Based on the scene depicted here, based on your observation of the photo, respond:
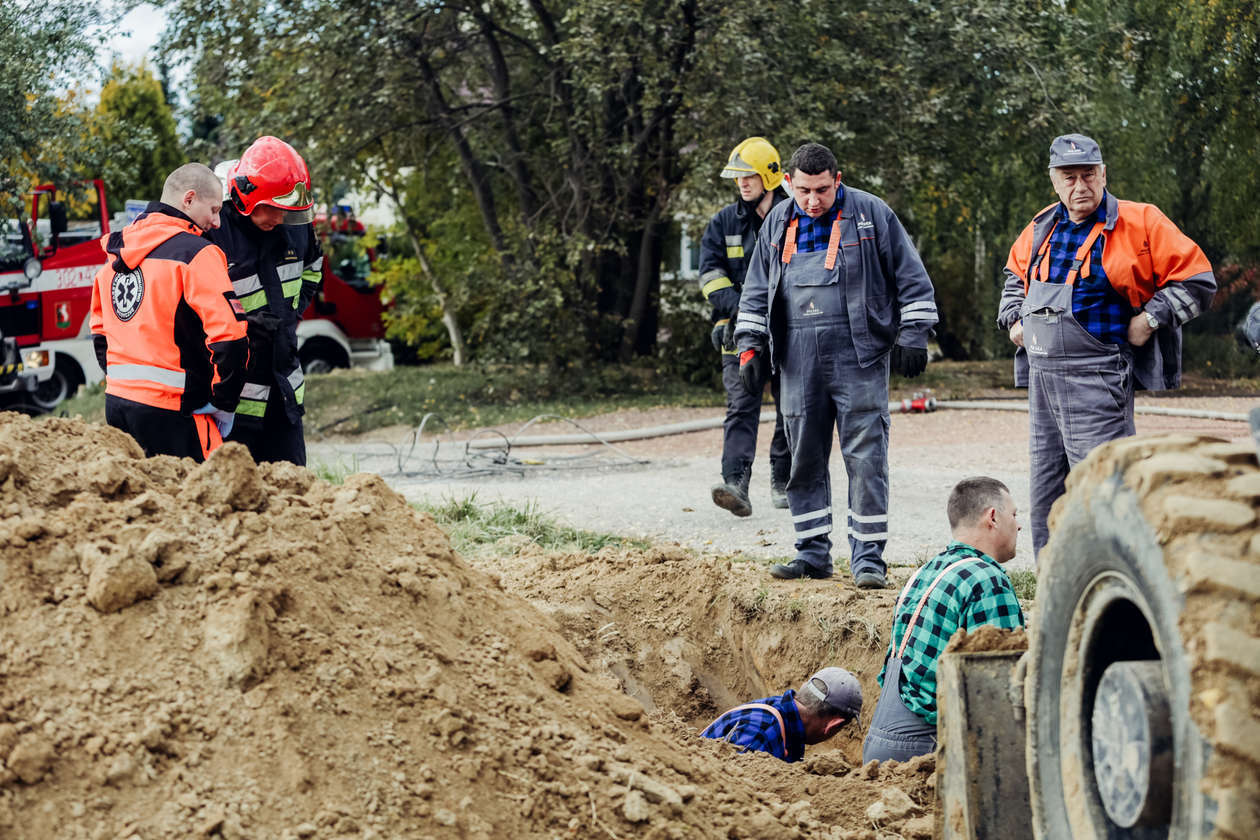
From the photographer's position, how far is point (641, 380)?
1778 centimetres

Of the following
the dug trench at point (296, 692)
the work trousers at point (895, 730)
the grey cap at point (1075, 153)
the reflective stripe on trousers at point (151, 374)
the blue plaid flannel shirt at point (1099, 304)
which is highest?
the grey cap at point (1075, 153)

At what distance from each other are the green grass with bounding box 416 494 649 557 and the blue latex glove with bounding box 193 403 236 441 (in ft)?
6.04

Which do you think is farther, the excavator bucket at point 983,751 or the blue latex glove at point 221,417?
the blue latex glove at point 221,417

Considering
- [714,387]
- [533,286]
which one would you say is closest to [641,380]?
[714,387]

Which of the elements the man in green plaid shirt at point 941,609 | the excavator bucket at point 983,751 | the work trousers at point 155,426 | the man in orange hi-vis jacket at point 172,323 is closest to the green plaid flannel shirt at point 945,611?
the man in green plaid shirt at point 941,609

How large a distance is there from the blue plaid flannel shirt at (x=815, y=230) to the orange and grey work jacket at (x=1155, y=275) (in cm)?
103

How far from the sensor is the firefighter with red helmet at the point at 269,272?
557 cm

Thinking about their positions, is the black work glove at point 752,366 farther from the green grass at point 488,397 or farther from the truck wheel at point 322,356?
the truck wheel at point 322,356

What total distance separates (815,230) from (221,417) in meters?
2.85

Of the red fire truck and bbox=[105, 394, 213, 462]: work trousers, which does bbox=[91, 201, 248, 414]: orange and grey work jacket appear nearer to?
bbox=[105, 394, 213, 462]: work trousers

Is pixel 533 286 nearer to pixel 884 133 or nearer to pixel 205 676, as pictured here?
pixel 884 133

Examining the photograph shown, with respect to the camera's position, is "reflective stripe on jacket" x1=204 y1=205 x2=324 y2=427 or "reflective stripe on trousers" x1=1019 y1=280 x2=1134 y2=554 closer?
"reflective stripe on trousers" x1=1019 y1=280 x2=1134 y2=554

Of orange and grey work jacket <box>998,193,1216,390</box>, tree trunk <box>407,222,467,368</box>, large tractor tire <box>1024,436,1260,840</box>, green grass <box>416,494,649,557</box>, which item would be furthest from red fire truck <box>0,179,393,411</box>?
large tractor tire <box>1024,436,1260,840</box>

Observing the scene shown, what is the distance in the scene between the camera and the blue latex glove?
17.7ft
